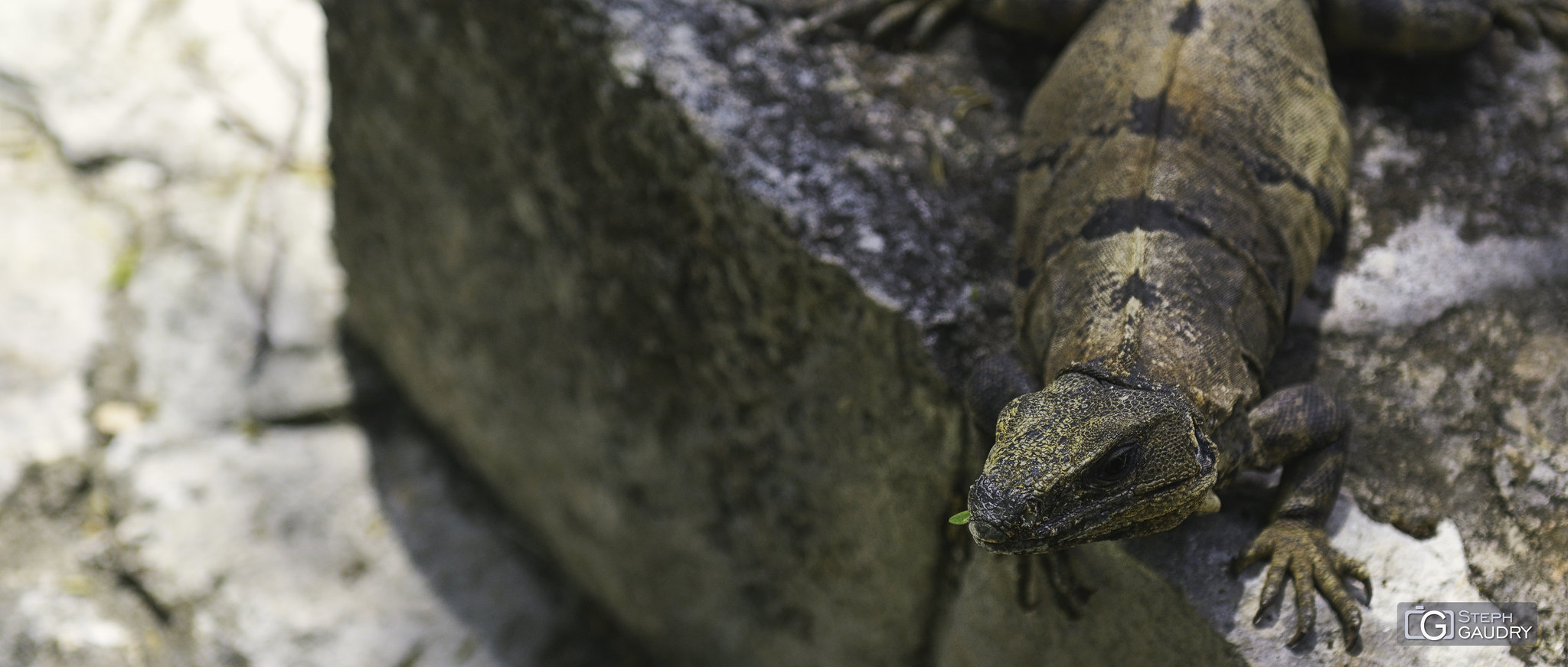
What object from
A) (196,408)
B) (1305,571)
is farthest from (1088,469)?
(196,408)

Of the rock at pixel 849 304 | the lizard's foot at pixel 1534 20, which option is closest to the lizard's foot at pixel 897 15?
the rock at pixel 849 304

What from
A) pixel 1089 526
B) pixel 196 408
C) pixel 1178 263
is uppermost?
pixel 1178 263

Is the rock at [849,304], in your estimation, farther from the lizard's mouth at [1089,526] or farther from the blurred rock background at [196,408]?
the blurred rock background at [196,408]

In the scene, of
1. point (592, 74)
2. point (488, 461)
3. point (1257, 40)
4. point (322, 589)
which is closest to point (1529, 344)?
point (1257, 40)

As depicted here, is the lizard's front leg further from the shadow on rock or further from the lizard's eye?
the shadow on rock

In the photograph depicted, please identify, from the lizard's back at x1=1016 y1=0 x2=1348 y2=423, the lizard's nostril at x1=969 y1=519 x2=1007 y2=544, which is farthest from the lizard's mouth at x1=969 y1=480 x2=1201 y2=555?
the lizard's back at x1=1016 y1=0 x2=1348 y2=423

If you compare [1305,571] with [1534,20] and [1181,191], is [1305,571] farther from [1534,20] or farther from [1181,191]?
[1534,20]
